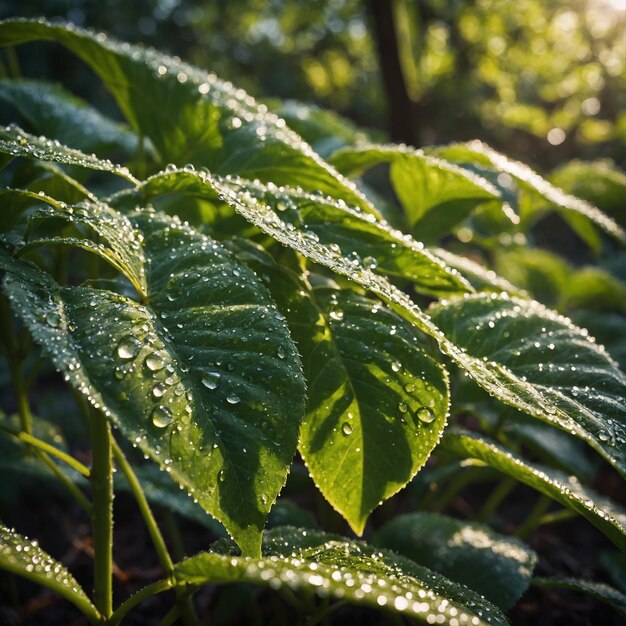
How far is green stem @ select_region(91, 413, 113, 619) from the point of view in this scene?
2.38ft

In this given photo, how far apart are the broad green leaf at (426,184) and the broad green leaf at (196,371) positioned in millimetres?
405

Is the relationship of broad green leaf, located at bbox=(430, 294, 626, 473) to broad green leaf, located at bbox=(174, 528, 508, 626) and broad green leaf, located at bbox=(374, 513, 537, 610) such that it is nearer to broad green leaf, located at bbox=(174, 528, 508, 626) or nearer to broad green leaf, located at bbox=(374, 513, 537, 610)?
broad green leaf, located at bbox=(174, 528, 508, 626)

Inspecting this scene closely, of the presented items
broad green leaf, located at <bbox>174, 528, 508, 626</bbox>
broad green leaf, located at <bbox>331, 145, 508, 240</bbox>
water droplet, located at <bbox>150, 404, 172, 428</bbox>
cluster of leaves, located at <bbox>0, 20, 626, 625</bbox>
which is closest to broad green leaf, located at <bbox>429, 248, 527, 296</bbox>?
cluster of leaves, located at <bbox>0, 20, 626, 625</bbox>

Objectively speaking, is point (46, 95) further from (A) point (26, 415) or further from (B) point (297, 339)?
(B) point (297, 339)

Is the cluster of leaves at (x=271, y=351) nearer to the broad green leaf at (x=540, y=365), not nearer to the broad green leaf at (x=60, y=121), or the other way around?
the broad green leaf at (x=540, y=365)

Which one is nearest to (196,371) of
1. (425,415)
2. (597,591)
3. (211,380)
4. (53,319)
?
(211,380)

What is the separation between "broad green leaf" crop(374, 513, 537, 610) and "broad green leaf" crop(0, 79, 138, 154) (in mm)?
861

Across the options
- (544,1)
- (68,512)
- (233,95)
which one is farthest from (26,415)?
(544,1)

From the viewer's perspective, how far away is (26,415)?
3.21 ft

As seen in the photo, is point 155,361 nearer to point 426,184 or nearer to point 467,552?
point 467,552

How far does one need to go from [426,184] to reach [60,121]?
2.32 feet

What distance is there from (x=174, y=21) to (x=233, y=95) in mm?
6264

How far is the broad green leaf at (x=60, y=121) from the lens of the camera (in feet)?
4.01

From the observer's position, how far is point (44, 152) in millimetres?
683
